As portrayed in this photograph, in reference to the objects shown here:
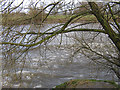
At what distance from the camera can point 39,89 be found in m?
5.52

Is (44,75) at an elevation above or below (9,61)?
below

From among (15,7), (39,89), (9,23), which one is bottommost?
(39,89)

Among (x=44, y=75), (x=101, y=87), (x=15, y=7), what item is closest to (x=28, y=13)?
(x=15, y=7)

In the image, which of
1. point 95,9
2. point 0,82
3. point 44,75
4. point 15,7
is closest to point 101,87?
point 95,9

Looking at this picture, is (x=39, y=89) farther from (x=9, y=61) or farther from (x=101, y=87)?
(x=9, y=61)

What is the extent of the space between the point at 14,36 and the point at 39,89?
122 inches

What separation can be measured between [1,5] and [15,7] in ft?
0.74

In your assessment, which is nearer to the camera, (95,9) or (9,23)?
(9,23)

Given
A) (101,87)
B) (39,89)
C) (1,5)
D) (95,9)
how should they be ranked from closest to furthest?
(1,5)
(95,9)
(101,87)
(39,89)

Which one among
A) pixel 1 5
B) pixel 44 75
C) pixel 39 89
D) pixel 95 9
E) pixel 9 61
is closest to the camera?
pixel 9 61

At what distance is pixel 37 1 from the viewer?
3000 millimetres

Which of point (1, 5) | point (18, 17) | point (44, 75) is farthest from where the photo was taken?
point (44, 75)

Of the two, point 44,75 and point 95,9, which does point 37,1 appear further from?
point 44,75

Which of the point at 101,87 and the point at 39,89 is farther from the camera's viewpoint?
the point at 39,89
